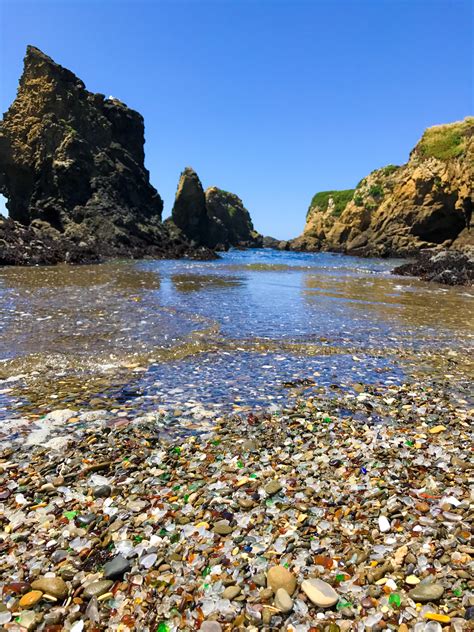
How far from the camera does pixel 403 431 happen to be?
15.6 feet

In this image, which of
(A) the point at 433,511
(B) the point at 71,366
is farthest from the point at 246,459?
(B) the point at 71,366

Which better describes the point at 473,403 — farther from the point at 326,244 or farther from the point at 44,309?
the point at 326,244

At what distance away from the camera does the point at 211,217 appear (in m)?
115

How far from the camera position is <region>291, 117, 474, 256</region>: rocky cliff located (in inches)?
2323

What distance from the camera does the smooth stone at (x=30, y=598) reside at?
2507 millimetres

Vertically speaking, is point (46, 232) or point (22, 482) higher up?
point (46, 232)

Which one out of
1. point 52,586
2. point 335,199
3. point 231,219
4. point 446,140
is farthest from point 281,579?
point 231,219

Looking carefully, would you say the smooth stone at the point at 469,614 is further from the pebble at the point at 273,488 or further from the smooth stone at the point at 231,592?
the pebble at the point at 273,488

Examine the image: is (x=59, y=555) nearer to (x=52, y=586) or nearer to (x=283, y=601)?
(x=52, y=586)

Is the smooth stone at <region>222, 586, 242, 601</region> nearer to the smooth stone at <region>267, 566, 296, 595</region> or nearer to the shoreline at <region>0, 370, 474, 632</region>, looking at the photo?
the shoreline at <region>0, 370, 474, 632</region>

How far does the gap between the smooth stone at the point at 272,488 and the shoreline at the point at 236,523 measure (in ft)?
0.06

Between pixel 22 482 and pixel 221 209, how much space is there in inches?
5124

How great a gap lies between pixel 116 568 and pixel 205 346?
5847mm

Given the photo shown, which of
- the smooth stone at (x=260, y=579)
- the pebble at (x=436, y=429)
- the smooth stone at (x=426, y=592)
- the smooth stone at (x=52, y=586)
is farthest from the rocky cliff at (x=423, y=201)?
the smooth stone at (x=52, y=586)
